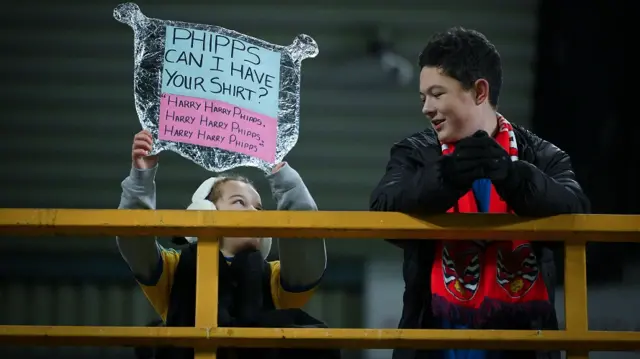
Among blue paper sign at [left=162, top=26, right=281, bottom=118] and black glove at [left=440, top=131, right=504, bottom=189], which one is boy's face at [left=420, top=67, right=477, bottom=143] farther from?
blue paper sign at [left=162, top=26, right=281, bottom=118]

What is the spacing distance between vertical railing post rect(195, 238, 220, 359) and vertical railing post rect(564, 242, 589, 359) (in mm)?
789

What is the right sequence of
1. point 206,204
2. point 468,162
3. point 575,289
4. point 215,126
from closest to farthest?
1. point 468,162
2. point 575,289
3. point 215,126
4. point 206,204

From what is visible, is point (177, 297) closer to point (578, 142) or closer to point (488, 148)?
point (488, 148)

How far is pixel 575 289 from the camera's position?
2682 mm

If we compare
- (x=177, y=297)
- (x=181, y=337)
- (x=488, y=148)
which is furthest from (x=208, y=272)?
(x=488, y=148)

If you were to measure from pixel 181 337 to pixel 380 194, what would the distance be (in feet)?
1.85

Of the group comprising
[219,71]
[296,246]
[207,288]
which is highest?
[219,71]

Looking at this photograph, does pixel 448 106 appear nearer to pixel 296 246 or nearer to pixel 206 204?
pixel 296 246

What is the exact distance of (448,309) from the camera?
2.73m

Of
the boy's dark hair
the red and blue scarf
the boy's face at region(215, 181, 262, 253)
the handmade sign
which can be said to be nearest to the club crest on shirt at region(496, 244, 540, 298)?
the red and blue scarf

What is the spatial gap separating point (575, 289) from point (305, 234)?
62cm

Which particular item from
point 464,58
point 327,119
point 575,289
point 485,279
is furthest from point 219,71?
point 327,119

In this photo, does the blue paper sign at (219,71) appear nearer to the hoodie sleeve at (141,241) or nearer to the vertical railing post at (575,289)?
the hoodie sleeve at (141,241)

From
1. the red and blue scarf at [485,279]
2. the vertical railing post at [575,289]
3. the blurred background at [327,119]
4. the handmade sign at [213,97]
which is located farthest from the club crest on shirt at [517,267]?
the blurred background at [327,119]
